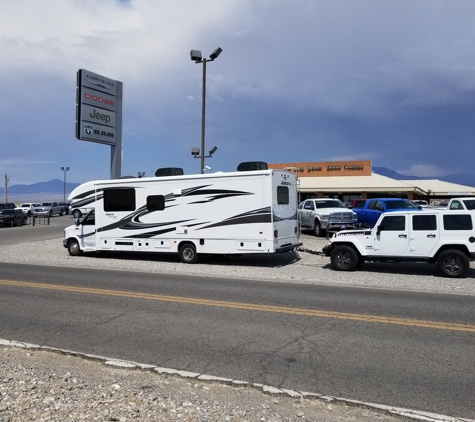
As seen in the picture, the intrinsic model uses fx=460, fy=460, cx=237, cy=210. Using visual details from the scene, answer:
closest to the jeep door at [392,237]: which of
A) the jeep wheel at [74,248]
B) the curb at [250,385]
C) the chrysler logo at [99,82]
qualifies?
the curb at [250,385]

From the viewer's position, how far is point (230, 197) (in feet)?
48.2

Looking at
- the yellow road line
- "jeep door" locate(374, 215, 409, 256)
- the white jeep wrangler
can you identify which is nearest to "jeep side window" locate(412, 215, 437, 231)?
the white jeep wrangler

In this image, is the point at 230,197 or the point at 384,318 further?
the point at 230,197

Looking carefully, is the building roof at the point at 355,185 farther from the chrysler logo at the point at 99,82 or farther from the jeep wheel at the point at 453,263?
the jeep wheel at the point at 453,263

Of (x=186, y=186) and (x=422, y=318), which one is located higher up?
(x=186, y=186)

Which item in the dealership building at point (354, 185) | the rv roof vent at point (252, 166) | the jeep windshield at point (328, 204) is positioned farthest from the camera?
the dealership building at point (354, 185)

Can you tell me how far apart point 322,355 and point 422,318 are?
2.74 m

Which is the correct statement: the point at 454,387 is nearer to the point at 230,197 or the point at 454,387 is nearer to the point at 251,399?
the point at 251,399

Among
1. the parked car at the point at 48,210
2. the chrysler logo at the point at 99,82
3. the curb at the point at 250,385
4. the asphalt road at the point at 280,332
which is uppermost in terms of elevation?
the chrysler logo at the point at 99,82

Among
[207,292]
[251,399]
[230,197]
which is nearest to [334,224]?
[230,197]

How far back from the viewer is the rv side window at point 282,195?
1466cm

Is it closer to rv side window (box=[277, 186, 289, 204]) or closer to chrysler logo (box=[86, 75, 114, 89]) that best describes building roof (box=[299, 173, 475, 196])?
chrysler logo (box=[86, 75, 114, 89])

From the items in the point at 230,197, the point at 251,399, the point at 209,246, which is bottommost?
the point at 251,399

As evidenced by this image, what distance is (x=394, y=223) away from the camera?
41.9 feet
